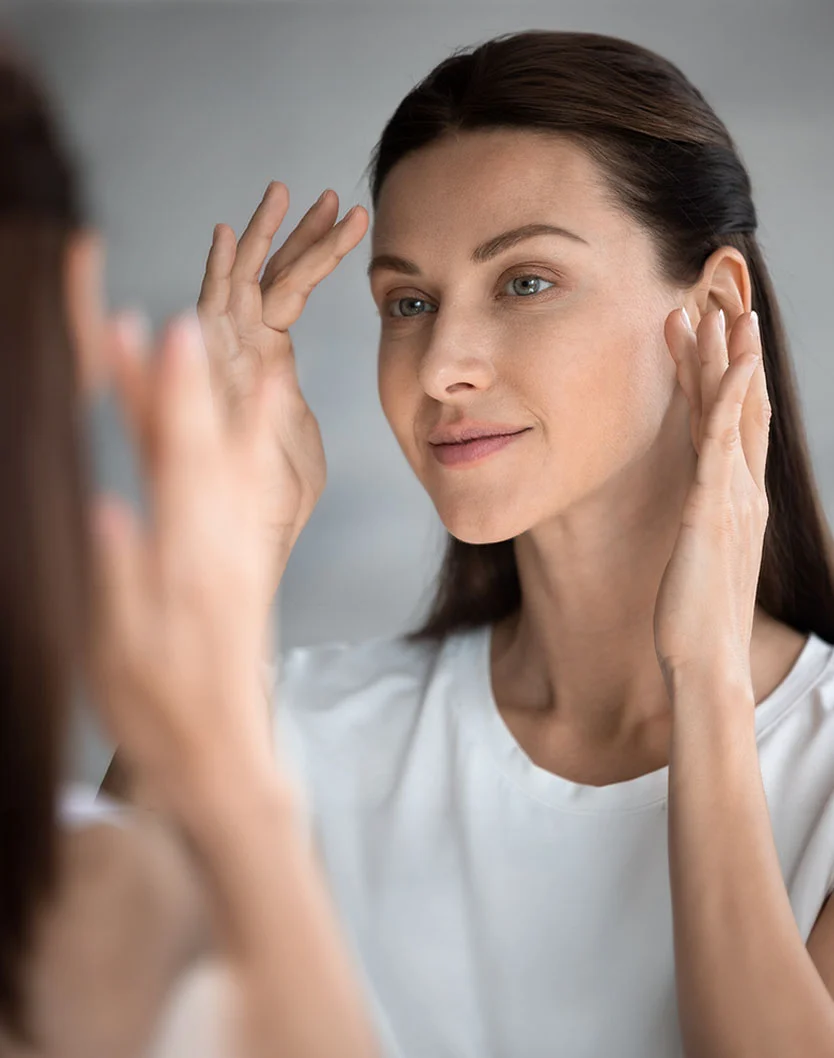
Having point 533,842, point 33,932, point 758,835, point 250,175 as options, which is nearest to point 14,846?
point 33,932

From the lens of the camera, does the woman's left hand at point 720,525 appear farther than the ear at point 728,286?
No

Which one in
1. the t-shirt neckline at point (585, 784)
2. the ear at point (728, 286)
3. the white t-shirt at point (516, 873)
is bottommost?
the white t-shirt at point (516, 873)

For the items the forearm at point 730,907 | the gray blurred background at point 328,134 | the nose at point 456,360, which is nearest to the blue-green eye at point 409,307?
the nose at point 456,360

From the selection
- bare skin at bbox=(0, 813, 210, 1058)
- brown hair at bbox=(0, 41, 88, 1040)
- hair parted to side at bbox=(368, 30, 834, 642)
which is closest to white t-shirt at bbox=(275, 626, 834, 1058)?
hair parted to side at bbox=(368, 30, 834, 642)

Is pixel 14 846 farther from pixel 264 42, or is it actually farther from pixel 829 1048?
pixel 264 42

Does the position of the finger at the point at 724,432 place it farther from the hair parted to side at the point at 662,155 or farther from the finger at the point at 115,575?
the finger at the point at 115,575

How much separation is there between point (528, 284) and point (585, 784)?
0.53 metres

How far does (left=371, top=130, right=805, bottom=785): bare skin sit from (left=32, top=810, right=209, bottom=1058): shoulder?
64 centimetres

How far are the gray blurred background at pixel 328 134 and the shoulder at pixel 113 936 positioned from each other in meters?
1.51

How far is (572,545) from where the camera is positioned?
141 centimetres

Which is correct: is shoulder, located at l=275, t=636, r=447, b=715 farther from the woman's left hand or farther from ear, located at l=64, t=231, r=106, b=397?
ear, located at l=64, t=231, r=106, b=397

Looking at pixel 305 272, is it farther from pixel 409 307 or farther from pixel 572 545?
pixel 572 545

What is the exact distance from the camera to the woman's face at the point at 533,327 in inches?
50.4

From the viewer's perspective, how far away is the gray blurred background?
216 cm
